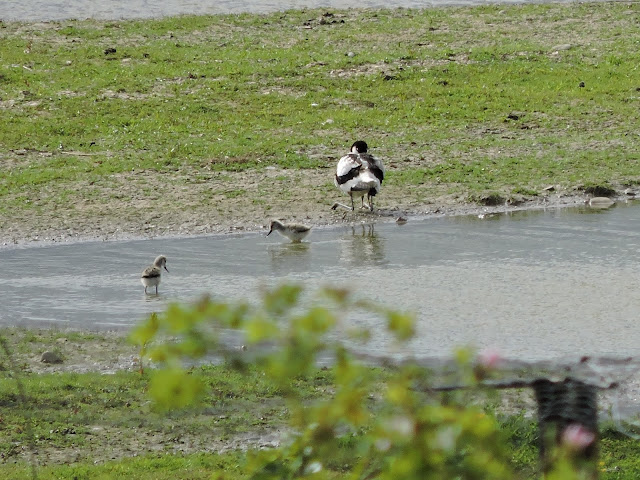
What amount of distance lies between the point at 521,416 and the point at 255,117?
37.1 ft

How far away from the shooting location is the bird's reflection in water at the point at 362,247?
12.5 meters

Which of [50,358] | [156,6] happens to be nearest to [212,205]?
[50,358]

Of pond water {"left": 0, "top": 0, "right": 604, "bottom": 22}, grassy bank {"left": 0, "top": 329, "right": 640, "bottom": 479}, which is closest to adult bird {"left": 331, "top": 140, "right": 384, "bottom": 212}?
grassy bank {"left": 0, "top": 329, "right": 640, "bottom": 479}

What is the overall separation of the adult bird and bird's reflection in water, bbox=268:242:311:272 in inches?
45.7

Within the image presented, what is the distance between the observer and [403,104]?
18844 mm

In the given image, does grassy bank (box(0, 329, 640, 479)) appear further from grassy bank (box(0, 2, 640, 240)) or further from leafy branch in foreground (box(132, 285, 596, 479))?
grassy bank (box(0, 2, 640, 240))

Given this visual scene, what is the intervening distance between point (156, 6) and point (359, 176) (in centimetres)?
1290

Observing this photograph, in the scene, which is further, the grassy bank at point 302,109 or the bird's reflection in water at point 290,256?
the grassy bank at point 302,109

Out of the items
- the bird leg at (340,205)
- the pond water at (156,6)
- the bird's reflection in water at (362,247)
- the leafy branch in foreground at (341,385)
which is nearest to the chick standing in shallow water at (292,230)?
the bird's reflection in water at (362,247)

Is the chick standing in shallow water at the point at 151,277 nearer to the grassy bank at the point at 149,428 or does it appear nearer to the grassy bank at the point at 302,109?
the grassy bank at the point at 149,428

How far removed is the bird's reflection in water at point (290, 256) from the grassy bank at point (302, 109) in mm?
1265

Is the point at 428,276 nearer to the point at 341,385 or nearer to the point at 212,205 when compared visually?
the point at 212,205

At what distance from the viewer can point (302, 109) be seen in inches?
731

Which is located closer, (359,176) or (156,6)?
(359,176)
